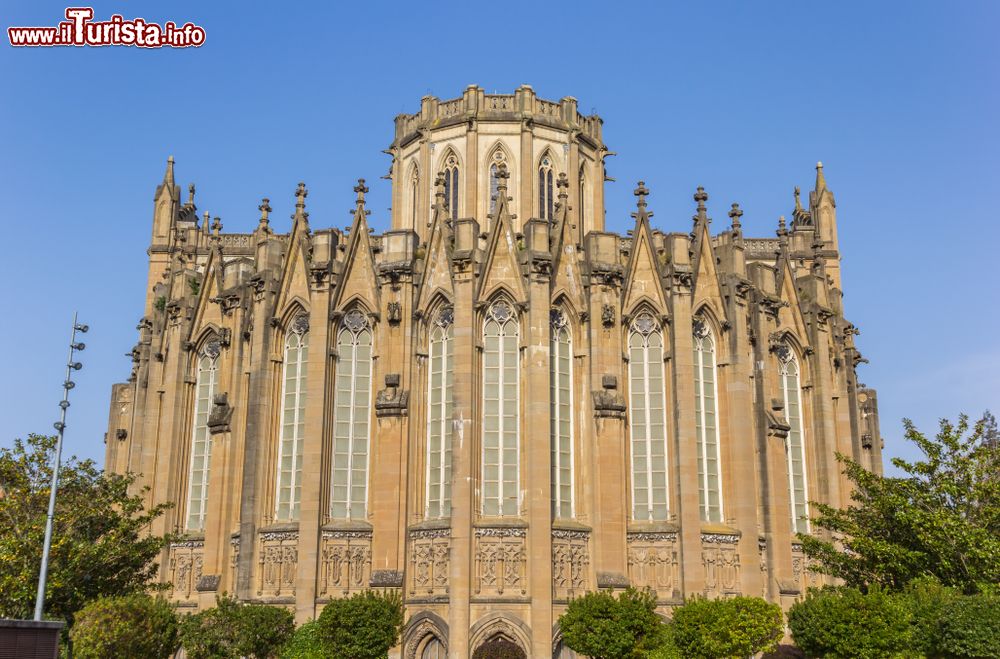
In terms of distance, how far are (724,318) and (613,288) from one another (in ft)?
15.0

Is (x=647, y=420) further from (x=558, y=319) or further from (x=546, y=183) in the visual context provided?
(x=546, y=183)

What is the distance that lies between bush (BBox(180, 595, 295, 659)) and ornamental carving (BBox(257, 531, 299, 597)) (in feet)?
10.7

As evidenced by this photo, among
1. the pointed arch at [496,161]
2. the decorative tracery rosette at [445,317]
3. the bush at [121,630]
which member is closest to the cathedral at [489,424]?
the decorative tracery rosette at [445,317]

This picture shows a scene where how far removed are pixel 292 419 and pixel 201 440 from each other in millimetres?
5347

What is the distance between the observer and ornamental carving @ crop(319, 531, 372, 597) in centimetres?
3544

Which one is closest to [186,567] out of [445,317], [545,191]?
[445,317]

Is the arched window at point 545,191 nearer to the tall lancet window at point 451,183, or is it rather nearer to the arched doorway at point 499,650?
the tall lancet window at point 451,183

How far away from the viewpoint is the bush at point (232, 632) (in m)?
31.0

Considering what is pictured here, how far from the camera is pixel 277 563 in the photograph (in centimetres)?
3653

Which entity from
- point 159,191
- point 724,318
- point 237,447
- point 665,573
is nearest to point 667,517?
point 665,573

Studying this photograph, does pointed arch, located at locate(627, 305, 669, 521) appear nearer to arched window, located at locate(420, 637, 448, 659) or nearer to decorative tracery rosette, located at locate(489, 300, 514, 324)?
decorative tracery rosette, located at locate(489, 300, 514, 324)

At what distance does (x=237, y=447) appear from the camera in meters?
38.9

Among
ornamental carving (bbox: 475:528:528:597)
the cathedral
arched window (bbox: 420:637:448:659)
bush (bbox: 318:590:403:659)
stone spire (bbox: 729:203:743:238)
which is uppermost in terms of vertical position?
stone spire (bbox: 729:203:743:238)

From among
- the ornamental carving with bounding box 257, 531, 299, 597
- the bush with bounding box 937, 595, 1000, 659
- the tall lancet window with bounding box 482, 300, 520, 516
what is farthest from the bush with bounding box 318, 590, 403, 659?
the bush with bounding box 937, 595, 1000, 659
